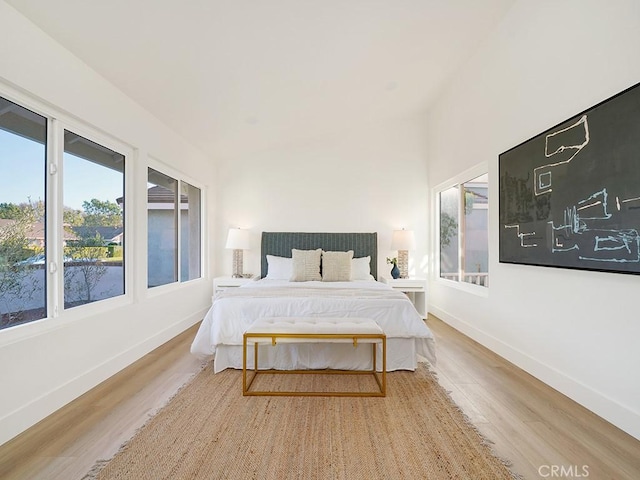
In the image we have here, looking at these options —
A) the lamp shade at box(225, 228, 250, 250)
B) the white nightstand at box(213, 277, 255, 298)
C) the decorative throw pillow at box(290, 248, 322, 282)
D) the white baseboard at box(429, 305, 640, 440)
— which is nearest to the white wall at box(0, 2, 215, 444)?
the white nightstand at box(213, 277, 255, 298)

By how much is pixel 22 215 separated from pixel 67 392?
50.2 inches

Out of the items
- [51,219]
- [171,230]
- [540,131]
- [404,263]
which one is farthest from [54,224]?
[404,263]

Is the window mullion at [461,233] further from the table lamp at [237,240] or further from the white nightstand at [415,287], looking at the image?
the table lamp at [237,240]

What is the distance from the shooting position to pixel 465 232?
4488 millimetres

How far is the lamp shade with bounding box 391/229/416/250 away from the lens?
508 cm

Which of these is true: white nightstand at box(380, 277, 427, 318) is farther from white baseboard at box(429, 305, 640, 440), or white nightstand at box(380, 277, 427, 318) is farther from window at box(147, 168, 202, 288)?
window at box(147, 168, 202, 288)

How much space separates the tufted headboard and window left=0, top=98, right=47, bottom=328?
3.35 metres

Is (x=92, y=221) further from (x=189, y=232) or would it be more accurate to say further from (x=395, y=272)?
(x=395, y=272)

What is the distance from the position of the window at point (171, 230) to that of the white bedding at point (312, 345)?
1200 millimetres

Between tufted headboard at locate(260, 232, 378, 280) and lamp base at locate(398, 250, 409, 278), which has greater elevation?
tufted headboard at locate(260, 232, 378, 280)

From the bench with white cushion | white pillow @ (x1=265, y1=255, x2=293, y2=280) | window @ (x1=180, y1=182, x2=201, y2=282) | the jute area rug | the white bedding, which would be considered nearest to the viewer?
the jute area rug

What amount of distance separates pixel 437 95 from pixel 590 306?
375cm

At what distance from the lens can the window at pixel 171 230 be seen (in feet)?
12.1

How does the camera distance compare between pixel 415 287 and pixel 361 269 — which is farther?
pixel 361 269
